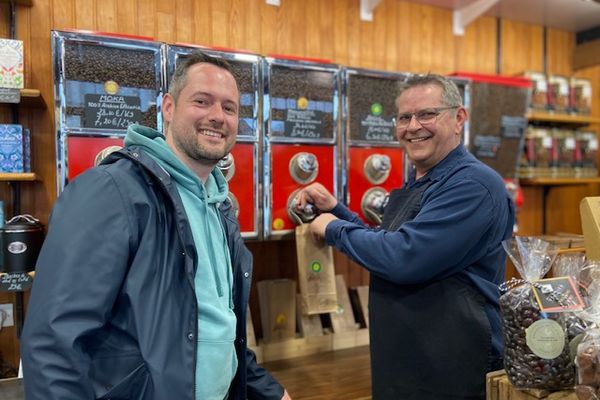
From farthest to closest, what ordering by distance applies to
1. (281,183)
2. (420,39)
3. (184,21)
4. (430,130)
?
1. (420,39)
2. (184,21)
3. (281,183)
4. (430,130)

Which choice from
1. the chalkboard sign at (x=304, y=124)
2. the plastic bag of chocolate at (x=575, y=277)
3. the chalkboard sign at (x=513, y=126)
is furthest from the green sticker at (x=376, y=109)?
the plastic bag of chocolate at (x=575, y=277)

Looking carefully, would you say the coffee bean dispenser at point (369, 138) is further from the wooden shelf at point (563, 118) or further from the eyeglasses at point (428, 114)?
the wooden shelf at point (563, 118)

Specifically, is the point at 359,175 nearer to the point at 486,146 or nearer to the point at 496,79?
the point at 486,146

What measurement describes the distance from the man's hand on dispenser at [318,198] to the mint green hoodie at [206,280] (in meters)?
0.73

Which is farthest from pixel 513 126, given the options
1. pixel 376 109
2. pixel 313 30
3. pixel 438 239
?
pixel 438 239

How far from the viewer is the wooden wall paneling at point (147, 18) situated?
7.73 feet

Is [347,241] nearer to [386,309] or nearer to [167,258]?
[386,309]

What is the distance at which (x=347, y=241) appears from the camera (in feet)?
5.35

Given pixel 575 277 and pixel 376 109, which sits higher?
pixel 376 109

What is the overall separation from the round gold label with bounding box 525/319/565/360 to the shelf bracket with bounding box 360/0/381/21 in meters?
2.24

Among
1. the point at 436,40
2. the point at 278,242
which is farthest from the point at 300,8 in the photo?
the point at 278,242

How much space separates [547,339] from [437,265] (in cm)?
40

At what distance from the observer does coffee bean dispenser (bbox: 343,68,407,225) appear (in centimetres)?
236

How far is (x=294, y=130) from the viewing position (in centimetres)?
222
